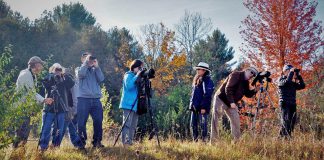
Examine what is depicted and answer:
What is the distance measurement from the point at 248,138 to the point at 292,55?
6.49 m

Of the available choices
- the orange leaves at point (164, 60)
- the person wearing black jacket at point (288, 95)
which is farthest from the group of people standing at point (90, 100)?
the orange leaves at point (164, 60)

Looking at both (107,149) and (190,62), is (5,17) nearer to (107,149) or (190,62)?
(190,62)

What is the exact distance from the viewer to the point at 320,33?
11336mm

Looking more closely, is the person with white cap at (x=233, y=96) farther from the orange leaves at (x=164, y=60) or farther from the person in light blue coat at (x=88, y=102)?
the orange leaves at (x=164, y=60)

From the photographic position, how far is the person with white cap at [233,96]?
593 centimetres

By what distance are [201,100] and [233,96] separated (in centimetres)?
76

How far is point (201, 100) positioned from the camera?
6520 mm

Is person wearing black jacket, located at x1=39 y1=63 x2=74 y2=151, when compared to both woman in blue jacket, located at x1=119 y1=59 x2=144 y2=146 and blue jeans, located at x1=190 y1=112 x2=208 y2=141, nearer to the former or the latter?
woman in blue jacket, located at x1=119 y1=59 x2=144 y2=146

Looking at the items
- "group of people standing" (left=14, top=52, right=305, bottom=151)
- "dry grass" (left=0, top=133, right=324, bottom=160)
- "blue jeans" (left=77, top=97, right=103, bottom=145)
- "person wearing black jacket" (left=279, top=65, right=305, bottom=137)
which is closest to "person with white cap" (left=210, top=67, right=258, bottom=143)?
"group of people standing" (left=14, top=52, right=305, bottom=151)

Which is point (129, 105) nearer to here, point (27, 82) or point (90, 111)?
point (90, 111)

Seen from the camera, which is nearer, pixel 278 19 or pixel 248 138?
pixel 248 138

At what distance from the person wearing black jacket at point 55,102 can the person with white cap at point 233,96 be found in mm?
2923

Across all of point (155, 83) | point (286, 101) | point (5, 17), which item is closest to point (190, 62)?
point (155, 83)

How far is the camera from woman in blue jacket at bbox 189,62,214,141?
252 inches
